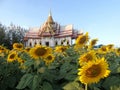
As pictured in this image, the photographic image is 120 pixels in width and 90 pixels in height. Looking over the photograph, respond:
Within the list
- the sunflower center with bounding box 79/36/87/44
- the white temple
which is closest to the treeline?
the white temple

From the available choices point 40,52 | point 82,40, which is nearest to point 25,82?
point 40,52

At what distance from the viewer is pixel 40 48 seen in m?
3.46

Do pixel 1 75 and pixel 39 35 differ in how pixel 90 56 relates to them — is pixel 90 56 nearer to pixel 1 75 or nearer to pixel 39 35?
pixel 1 75

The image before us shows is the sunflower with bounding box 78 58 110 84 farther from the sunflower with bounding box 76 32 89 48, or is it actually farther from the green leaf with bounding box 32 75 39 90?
the sunflower with bounding box 76 32 89 48

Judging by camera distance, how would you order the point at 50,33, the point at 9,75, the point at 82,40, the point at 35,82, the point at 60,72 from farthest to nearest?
the point at 50,33 → the point at 82,40 → the point at 9,75 → the point at 60,72 → the point at 35,82

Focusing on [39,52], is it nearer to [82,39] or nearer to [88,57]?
[88,57]

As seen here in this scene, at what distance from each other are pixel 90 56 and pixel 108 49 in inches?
91.7

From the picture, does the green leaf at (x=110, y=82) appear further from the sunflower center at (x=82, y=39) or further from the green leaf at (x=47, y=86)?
the sunflower center at (x=82, y=39)

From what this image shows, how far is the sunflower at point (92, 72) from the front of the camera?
7.55ft

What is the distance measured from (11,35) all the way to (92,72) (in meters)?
41.6

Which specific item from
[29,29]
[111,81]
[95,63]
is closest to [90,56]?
[111,81]

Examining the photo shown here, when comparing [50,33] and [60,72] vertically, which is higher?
[60,72]

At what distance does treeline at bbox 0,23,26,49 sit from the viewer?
4012 centimetres

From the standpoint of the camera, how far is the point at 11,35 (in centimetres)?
4347
